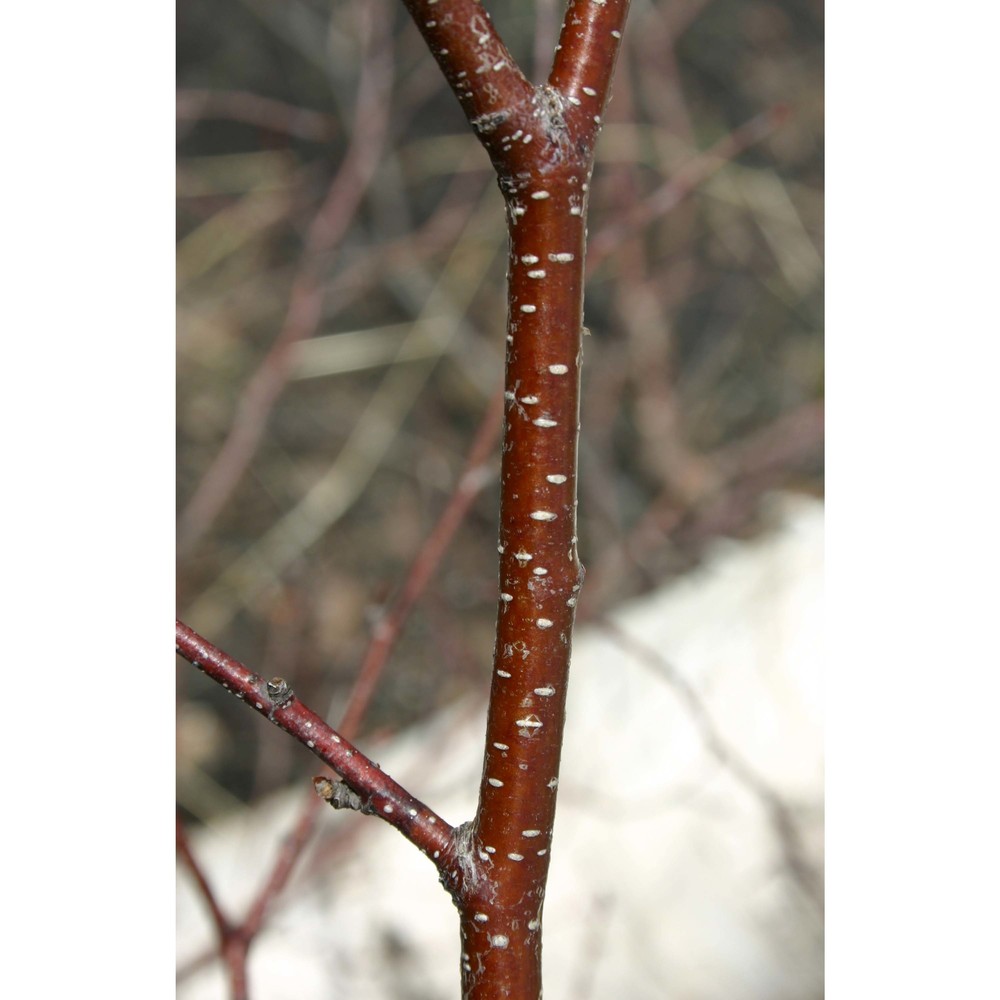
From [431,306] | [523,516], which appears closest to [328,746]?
[523,516]

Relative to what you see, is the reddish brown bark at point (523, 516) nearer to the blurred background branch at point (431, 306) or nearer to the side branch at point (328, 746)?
the side branch at point (328, 746)

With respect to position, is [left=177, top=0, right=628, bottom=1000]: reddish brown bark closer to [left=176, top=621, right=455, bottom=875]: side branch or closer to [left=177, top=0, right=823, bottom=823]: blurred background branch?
[left=176, top=621, right=455, bottom=875]: side branch

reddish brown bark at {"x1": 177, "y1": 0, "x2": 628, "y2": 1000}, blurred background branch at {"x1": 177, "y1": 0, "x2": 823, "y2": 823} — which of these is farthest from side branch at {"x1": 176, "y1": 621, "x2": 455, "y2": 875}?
blurred background branch at {"x1": 177, "y1": 0, "x2": 823, "y2": 823}

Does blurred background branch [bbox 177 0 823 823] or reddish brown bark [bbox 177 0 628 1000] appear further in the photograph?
blurred background branch [bbox 177 0 823 823]

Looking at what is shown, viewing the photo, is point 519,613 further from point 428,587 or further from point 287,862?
point 428,587

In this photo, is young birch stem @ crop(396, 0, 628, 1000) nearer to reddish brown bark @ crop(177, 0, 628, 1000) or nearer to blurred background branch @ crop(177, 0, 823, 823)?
reddish brown bark @ crop(177, 0, 628, 1000)

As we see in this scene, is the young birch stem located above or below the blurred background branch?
below
